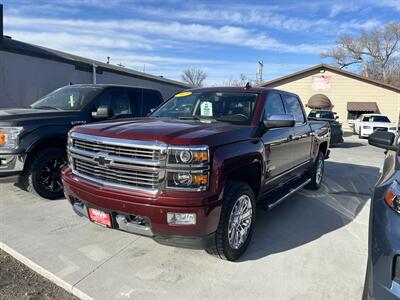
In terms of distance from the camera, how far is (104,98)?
6266mm

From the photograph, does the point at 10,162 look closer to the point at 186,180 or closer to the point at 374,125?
the point at 186,180

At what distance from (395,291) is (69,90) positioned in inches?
245

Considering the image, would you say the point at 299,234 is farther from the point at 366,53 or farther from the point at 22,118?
the point at 366,53

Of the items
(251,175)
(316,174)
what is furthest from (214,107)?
(316,174)

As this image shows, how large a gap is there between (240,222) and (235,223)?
12cm

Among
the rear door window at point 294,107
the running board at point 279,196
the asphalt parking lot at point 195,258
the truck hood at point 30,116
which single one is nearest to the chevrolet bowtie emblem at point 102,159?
the asphalt parking lot at point 195,258

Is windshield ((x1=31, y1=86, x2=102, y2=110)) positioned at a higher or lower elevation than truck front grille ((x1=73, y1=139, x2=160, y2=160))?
higher

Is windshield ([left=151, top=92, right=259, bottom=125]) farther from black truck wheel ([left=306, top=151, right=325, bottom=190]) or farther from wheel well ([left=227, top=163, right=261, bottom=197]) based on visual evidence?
black truck wheel ([left=306, top=151, right=325, bottom=190])

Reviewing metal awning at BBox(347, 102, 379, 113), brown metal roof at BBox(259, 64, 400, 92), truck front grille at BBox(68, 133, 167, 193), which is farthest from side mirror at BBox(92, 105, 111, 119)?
metal awning at BBox(347, 102, 379, 113)

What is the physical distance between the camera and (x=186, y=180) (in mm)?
2986

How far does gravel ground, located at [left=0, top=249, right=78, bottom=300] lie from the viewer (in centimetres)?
295

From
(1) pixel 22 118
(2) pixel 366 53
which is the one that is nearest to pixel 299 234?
(1) pixel 22 118

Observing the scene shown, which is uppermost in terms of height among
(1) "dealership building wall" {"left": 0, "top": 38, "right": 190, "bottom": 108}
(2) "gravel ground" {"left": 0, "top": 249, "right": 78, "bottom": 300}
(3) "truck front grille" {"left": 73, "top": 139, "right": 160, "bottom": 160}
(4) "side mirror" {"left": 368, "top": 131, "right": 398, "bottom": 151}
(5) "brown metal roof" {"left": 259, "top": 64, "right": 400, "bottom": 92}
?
(5) "brown metal roof" {"left": 259, "top": 64, "right": 400, "bottom": 92}

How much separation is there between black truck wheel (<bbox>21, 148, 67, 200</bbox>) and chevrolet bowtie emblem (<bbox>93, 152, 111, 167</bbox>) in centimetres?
224
